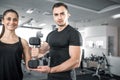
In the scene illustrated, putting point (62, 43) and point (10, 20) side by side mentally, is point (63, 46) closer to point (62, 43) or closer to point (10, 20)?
point (62, 43)

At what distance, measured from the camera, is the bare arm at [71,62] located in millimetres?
1363

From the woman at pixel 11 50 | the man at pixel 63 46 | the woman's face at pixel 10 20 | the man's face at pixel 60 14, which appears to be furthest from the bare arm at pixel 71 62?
the woman's face at pixel 10 20

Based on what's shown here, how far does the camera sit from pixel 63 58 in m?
1.55

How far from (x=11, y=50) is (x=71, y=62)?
604 mm

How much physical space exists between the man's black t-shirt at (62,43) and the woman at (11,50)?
27cm

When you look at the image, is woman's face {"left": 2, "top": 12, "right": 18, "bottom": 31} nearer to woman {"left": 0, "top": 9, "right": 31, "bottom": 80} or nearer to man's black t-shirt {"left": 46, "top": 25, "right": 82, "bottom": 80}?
woman {"left": 0, "top": 9, "right": 31, "bottom": 80}

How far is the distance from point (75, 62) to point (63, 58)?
0.61ft

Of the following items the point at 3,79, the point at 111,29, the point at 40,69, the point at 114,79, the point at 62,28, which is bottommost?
the point at 114,79

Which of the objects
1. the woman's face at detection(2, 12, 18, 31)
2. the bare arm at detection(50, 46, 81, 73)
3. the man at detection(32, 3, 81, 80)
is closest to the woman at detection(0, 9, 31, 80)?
the woman's face at detection(2, 12, 18, 31)

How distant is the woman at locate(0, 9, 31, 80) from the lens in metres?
1.52

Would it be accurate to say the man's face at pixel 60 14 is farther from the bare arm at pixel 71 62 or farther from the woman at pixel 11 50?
the woman at pixel 11 50

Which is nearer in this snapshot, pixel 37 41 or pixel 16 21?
pixel 37 41

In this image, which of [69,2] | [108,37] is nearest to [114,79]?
[69,2]

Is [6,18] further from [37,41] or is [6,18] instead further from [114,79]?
[114,79]
